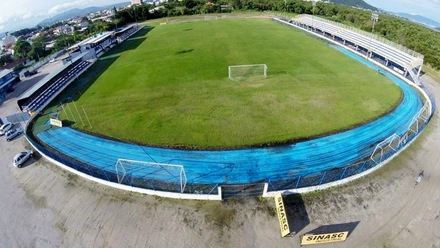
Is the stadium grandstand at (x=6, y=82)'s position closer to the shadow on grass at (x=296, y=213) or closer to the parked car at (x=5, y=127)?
the parked car at (x=5, y=127)

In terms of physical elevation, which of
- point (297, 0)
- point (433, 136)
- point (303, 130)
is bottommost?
point (433, 136)

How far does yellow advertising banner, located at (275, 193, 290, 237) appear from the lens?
14.0 m

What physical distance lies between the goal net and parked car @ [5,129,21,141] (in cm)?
1483

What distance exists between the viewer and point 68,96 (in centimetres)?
3303

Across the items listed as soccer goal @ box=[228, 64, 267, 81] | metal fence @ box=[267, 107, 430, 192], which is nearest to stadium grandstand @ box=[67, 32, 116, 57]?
soccer goal @ box=[228, 64, 267, 81]

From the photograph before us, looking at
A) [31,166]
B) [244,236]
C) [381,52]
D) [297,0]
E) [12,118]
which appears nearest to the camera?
[244,236]

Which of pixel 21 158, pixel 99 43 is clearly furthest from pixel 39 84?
pixel 99 43

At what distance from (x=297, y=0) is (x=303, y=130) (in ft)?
318

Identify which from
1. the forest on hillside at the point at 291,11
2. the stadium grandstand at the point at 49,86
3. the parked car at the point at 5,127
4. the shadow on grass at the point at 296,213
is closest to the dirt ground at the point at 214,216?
the shadow on grass at the point at 296,213

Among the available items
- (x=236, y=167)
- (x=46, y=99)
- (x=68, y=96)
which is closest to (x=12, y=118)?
(x=46, y=99)

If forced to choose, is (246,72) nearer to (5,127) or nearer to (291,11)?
(5,127)

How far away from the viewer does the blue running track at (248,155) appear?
59.6 ft

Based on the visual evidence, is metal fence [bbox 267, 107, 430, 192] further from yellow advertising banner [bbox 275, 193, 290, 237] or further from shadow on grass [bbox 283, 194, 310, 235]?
yellow advertising banner [bbox 275, 193, 290, 237]

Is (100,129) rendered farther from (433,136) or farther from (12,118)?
(433,136)
